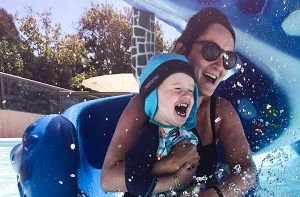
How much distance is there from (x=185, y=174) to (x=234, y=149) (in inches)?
6.4

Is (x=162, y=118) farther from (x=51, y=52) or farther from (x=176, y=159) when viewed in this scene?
(x=51, y=52)

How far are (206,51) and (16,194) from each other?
1.95 metres

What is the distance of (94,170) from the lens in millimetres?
1231

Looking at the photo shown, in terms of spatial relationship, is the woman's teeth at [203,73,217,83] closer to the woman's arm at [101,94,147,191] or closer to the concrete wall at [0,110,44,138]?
the woman's arm at [101,94,147,191]

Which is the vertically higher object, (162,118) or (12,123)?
(162,118)

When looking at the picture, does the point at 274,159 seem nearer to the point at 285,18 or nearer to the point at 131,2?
the point at 285,18

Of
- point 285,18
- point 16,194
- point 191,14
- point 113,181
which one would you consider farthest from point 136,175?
point 16,194

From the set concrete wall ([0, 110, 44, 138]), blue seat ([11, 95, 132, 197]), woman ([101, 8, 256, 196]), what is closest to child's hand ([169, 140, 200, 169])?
woman ([101, 8, 256, 196])

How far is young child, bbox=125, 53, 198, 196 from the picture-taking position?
897 millimetres

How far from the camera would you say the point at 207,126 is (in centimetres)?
104

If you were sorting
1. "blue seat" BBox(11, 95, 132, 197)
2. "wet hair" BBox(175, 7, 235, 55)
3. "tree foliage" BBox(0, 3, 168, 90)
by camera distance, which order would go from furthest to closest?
"tree foliage" BBox(0, 3, 168, 90) → "blue seat" BBox(11, 95, 132, 197) → "wet hair" BBox(175, 7, 235, 55)

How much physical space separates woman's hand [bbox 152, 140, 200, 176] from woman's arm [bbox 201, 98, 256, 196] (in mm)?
109

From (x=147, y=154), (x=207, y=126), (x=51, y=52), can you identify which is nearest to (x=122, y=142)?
(x=147, y=154)

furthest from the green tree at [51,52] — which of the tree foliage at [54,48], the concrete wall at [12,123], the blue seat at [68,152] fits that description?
the blue seat at [68,152]
